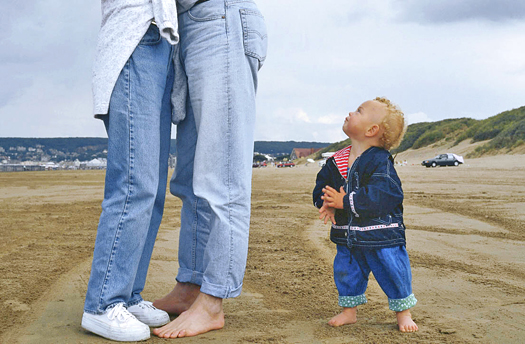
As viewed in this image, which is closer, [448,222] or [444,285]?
[444,285]

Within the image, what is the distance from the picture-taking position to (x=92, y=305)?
6.59ft

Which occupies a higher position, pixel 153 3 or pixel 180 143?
pixel 153 3

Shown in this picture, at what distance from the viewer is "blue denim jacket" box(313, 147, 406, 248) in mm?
2117

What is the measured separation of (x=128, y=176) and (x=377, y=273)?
118 cm

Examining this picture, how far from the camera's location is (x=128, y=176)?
6.60 feet

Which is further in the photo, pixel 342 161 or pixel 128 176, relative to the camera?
pixel 342 161

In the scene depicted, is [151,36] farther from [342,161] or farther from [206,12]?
[342,161]

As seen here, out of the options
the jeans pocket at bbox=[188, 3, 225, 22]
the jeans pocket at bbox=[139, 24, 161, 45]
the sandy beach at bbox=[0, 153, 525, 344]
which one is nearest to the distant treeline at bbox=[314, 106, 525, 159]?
the sandy beach at bbox=[0, 153, 525, 344]

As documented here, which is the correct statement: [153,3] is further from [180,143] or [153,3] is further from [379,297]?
[379,297]

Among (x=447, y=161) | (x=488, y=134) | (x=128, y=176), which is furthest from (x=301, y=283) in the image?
(x=488, y=134)

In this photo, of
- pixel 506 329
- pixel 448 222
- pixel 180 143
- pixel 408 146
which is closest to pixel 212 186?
pixel 180 143

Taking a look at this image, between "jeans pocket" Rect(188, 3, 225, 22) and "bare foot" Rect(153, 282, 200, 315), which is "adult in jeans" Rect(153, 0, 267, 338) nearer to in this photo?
"jeans pocket" Rect(188, 3, 225, 22)

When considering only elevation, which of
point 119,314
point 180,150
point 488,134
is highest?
point 488,134

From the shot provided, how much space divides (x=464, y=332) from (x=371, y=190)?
72 centimetres
